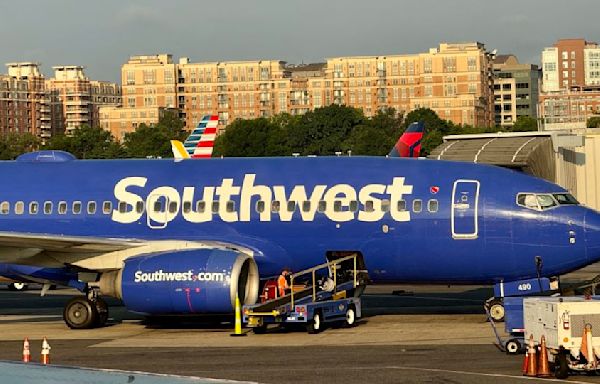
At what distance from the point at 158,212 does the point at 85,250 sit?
98.8 inches

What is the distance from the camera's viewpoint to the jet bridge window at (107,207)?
36.2 meters

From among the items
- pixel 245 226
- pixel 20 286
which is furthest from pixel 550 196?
pixel 20 286

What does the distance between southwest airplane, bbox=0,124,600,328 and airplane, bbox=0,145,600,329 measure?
0.04 m

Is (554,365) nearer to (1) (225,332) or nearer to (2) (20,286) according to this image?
(1) (225,332)

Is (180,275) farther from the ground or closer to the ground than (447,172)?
closer to the ground

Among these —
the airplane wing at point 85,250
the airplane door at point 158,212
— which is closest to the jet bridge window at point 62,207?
the airplane wing at point 85,250

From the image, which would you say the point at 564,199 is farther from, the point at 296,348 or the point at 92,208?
the point at 92,208

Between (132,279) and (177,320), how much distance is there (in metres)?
4.82

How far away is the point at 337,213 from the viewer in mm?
34312

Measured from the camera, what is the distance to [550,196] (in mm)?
33594

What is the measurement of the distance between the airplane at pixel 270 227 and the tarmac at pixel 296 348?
1345mm

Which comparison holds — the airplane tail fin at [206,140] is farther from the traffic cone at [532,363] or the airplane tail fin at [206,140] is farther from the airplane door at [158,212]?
the traffic cone at [532,363]

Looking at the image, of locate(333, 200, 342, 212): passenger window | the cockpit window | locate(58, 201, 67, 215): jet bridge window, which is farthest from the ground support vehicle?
locate(58, 201, 67, 215): jet bridge window

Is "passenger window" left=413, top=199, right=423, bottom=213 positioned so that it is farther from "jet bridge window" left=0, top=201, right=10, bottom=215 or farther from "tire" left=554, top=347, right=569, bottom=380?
"jet bridge window" left=0, top=201, right=10, bottom=215
